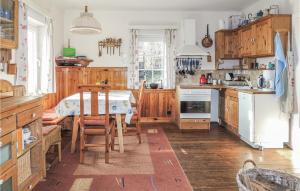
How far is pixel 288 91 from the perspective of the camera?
14.4ft

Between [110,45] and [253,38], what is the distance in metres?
3.14

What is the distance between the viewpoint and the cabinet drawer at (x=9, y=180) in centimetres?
213

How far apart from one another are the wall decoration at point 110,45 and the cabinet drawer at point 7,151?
4.74 m

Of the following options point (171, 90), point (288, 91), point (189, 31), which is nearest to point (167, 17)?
point (189, 31)

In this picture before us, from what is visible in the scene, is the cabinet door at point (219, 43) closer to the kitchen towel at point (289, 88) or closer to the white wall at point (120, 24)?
the white wall at point (120, 24)

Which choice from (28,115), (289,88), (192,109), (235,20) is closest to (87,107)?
(28,115)

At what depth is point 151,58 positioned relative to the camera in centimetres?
712

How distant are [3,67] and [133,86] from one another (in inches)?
144

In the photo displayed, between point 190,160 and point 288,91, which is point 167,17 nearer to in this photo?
point 288,91

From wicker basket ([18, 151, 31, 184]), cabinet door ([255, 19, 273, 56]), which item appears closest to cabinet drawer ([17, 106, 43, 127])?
wicker basket ([18, 151, 31, 184])

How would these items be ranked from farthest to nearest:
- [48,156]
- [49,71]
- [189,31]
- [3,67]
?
[189,31], [49,71], [48,156], [3,67]

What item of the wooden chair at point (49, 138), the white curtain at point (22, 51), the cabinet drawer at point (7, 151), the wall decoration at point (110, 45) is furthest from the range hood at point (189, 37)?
the cabinet drawer at point (7, 151)

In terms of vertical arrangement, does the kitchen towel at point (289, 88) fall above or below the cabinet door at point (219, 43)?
below

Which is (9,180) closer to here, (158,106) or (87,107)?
(87,107)
